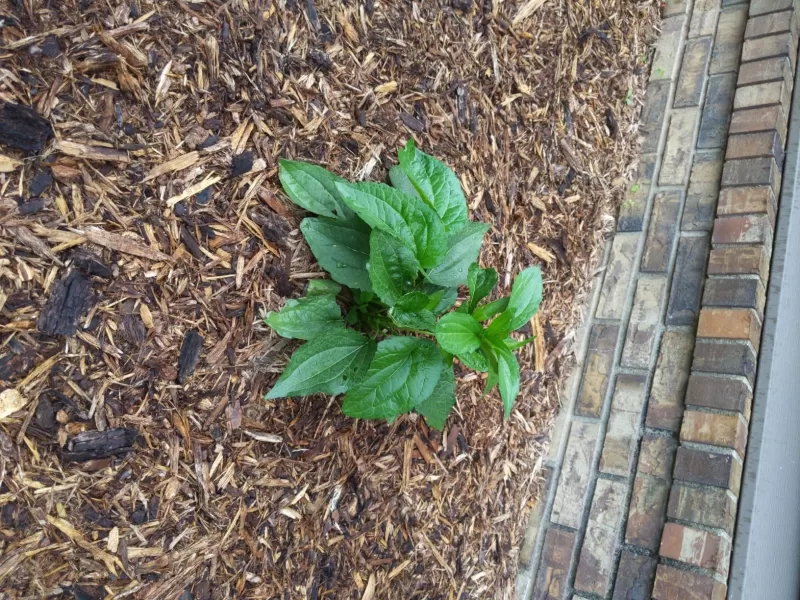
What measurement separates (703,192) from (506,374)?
48.3 inches

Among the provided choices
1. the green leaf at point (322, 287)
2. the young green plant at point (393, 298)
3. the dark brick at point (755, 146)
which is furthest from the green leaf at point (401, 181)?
the dark brick at point (755, 146)

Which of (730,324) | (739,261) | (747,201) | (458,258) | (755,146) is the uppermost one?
(755,146)

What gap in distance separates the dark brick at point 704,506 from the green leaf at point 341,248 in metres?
1.09

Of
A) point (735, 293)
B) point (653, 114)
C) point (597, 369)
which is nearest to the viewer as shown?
point (735, 293)

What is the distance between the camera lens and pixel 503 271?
1692mm

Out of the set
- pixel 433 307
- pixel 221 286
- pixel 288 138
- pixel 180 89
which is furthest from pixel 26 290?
pixel 433 307

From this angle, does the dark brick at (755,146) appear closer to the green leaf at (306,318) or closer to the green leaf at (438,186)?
the green leaf at (438,186)

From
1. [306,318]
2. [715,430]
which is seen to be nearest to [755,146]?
[715,430]

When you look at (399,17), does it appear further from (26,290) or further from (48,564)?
(48,564)

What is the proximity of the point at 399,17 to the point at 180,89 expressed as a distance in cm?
61

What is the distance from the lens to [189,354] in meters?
1.13

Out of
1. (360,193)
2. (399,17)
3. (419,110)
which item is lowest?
(360,193)

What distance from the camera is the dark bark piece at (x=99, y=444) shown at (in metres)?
1.01

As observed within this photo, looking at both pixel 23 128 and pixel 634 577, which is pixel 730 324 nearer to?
pixel 634 577
